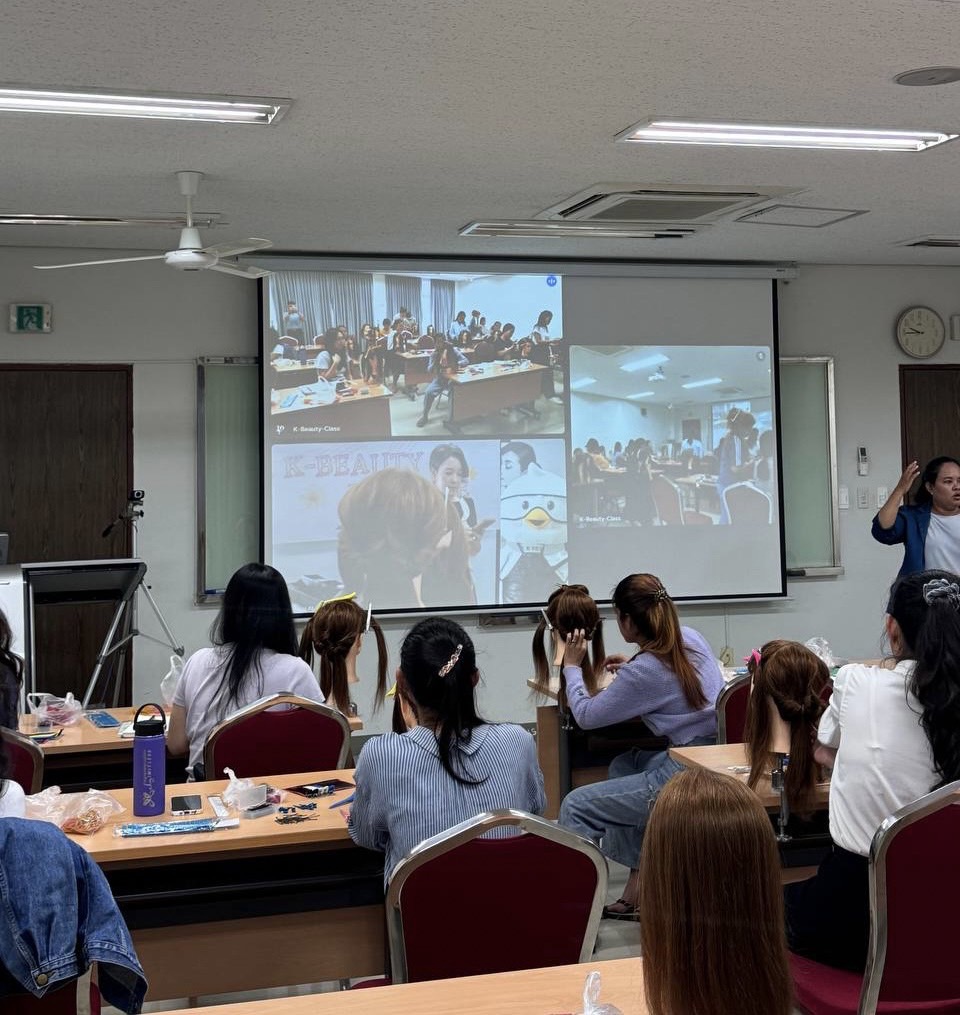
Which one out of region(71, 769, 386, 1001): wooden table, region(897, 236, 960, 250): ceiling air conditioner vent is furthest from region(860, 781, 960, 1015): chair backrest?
region(897, 236, 960, 250): ceiling air conditioner vent

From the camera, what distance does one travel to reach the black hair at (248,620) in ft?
11.7

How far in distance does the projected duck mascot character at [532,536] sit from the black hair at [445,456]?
1.00ft

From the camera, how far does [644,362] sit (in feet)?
23.9

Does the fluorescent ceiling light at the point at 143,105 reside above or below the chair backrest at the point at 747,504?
above

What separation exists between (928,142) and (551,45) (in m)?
2.01

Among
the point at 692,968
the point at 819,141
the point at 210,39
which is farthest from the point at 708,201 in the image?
the point at 692,968

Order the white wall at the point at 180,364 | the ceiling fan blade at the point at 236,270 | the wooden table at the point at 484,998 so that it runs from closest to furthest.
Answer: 1. the wooden table at the point at 484,998
2. the ceiling fan blade at the point at 236,270
3. the white wall at the point at 180,364

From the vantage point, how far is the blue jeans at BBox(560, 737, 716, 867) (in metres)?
3.80

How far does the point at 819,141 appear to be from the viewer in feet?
15.2

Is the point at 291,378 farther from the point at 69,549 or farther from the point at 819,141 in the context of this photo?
the point at 819,141

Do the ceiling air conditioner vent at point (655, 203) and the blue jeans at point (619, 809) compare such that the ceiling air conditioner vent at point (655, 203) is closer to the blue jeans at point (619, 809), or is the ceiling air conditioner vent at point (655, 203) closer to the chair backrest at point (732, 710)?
the chair backrest at point (732, 710)

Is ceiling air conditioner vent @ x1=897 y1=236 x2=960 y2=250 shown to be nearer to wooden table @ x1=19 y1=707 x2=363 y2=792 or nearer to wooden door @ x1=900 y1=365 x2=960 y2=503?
wooden door @ x1=900 y1=365 x2=960 y2=503

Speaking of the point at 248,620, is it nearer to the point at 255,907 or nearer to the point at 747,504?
the point at 255,907

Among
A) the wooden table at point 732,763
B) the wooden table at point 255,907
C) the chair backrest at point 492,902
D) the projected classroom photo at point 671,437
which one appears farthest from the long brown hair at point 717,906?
the projected classroom photo at point 671,437
